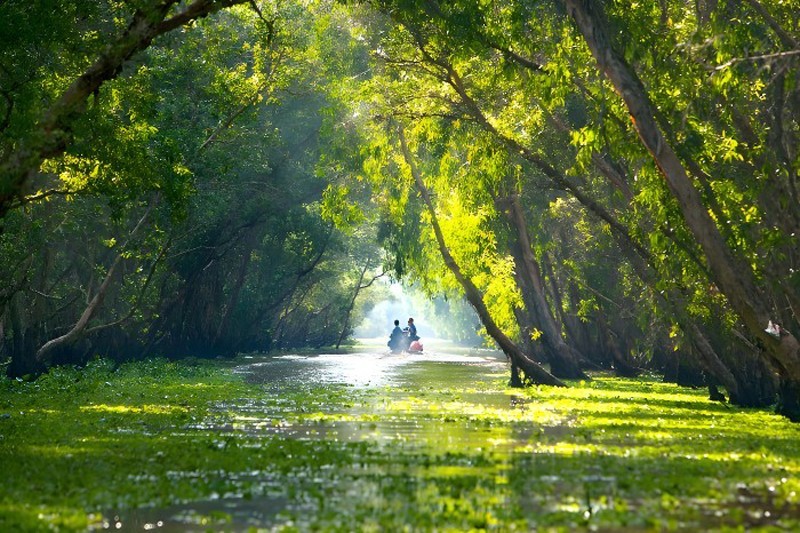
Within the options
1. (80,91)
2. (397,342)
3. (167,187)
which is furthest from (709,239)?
(397,342)

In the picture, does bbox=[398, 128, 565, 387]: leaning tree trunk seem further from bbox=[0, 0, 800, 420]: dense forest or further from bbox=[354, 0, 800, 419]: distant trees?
bbox=[354, 0, 800, 419]: distant trees

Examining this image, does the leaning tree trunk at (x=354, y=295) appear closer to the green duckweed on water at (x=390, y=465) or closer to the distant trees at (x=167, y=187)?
the distant trees at (x=167, y=187)

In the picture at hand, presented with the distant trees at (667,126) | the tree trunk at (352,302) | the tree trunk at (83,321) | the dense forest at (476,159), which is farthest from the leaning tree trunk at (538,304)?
the tree trunk at (352,302)

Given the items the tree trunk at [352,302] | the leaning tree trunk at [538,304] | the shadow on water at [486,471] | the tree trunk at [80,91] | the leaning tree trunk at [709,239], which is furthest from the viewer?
the tree trunk at [352,302]

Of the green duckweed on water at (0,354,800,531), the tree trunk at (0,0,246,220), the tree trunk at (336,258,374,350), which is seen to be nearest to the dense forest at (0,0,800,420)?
the tree trunk at (0,0,246,220)

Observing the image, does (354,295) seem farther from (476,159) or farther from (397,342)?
(476,159)

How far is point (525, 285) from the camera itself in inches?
1709

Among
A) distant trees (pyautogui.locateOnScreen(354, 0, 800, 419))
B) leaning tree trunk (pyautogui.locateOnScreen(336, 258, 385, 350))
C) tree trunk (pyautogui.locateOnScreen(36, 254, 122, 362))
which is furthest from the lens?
leaning tree trunk (pyautogui.locateOnScreen(336, 258, 385, 350))

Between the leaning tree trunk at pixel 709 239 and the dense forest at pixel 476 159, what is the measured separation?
0.04m

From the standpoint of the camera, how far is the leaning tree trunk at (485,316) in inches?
1304

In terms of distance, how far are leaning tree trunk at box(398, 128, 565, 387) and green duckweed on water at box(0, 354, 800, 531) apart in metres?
6.08

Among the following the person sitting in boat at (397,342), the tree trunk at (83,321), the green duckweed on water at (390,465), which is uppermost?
the person sitting in boat at (397,342)

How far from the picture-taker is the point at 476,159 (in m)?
29.8

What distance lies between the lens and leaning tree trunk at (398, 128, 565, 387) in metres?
33.1
